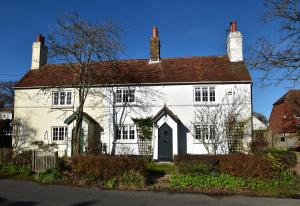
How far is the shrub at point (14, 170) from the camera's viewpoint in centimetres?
1654

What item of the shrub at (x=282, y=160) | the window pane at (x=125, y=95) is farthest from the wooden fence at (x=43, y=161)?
the window pane at (x=125, y=95)

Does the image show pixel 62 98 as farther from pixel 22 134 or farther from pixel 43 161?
pixel 43 161

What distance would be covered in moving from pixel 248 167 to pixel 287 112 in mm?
30735

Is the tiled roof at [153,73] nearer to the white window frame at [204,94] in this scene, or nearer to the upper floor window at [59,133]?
the white window frame at [204,94]

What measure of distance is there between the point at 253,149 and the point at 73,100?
49.5ft

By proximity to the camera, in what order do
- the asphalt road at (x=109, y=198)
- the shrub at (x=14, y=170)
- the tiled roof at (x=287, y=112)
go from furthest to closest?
1. the tiled roof at (x=287, y=112)
2. the shrub at (x=14, y=170)
3. the asphalt road at (x=109, y=198)

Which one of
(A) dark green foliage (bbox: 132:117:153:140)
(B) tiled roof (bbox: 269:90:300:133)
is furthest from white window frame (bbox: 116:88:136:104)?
(B) tiled roof (bbox: 269:90:300:133)

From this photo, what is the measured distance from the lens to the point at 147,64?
28672mm

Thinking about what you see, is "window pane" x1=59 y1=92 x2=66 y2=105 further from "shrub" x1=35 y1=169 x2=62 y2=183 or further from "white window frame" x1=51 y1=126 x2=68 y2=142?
"shrub" x1=35 y1=169 x2=62 y2=183

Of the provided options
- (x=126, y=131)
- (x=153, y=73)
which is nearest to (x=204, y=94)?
(x=153, y=73)

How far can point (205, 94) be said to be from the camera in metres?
25.5

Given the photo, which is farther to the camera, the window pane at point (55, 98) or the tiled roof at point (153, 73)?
the window pane at point (55, 98)

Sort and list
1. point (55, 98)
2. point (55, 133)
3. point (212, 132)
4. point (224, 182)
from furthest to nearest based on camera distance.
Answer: point (55, 98), point (55, 133), point (212, 132), point (224, 182)

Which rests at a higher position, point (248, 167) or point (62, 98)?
point (62, 98)
